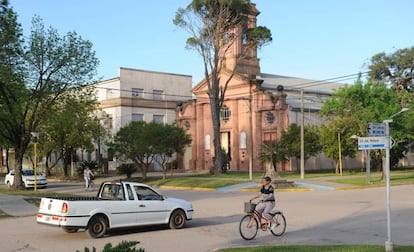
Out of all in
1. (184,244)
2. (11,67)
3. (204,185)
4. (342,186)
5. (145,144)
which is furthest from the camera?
(145,144)

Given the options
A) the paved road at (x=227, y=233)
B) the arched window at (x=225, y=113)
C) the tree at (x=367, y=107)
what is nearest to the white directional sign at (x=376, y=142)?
the paved road at (x=227, y=233)

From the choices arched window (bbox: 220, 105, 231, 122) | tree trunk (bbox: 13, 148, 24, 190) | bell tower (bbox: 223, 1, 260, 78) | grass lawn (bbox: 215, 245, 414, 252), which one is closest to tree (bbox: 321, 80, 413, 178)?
arched window (bbox: 220, 105, 231, 122)

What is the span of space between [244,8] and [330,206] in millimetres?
31016

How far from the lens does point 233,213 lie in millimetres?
18906

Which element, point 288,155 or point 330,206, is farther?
point 288,155

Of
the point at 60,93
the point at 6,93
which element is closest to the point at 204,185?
the point at 60,93

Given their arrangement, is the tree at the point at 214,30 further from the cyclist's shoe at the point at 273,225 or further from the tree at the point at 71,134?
the cyclist's shoe at the point at 273,225

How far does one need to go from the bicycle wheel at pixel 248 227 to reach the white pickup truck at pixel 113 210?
2.72 metres

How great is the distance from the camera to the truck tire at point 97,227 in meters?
12.9

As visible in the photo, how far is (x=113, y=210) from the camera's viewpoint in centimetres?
1334

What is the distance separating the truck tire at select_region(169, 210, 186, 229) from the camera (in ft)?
47.9

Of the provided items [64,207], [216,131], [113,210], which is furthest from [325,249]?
[216,131]

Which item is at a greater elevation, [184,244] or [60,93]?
[60,93]

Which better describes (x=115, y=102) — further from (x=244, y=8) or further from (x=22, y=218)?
(x=22, y=218)
